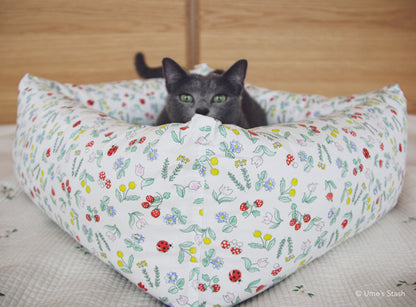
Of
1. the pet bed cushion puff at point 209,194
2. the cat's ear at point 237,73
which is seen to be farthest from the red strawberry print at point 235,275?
the cat's ear at point 237,73

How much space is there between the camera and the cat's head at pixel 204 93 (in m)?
0.97

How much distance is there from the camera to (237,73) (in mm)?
981

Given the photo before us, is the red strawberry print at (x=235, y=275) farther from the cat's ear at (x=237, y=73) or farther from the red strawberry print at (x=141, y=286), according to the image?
the cat's ear at (x=237, y=73)

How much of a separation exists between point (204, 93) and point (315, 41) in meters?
0.99

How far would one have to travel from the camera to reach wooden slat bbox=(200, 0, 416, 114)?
5.28ft

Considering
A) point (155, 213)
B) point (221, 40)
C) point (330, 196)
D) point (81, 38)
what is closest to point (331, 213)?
point (330, 196)

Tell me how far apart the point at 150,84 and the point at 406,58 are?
1.41m

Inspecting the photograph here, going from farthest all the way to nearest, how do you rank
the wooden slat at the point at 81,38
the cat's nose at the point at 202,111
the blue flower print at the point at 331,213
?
the wooden slat at the point at 81,38, the cat's nose at the point at 202,111, the blue flower print at the point at 331,213

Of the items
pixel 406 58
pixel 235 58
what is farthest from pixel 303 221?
pixel 406 58

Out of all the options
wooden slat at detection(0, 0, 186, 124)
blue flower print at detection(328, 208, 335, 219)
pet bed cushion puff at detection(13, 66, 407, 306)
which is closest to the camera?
pet bed cushion puff at detection(13, 66, 407, 306)

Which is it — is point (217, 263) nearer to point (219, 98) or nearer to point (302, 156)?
point (302, 156)

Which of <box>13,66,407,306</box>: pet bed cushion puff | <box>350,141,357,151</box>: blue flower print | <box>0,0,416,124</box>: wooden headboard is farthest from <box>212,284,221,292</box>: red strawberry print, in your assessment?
<box>0,0,416,124</box>: wooden headboard

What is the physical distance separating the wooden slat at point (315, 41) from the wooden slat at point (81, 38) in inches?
8.6

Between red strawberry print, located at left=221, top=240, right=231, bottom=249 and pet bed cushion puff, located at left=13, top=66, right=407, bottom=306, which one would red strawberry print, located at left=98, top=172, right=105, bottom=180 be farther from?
red strawberry print, located at left=221, top=240, right=231, bottom=249
